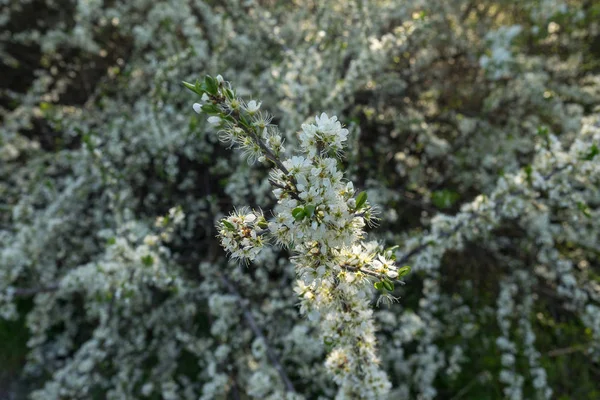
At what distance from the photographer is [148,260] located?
2949 millimetres

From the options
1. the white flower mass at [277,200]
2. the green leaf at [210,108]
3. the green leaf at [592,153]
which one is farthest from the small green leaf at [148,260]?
the green leaf at [592,153]

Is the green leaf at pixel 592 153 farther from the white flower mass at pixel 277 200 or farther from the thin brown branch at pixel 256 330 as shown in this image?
the thin brown branch at pixel 256 330

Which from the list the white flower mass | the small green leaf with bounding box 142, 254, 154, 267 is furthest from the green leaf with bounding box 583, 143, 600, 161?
the small green leaf with bounding box 142, 254, 154, 267

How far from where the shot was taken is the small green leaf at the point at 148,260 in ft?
9.66

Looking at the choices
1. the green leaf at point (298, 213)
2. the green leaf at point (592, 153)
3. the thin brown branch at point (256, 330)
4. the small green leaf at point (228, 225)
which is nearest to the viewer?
the green leaf at point (298, 213)

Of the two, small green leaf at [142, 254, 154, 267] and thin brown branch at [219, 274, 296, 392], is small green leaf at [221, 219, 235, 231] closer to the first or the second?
small green leaf at [142, 254, 154, 267]

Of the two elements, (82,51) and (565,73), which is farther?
(82,51)

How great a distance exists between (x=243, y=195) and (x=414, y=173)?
2.10m

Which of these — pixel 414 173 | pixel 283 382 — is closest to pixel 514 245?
pixel 414 173

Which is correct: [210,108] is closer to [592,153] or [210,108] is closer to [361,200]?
[361,200]

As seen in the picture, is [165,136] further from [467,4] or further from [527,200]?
[467,4]

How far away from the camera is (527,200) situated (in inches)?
114

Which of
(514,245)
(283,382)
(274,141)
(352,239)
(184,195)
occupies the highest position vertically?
(184,195)

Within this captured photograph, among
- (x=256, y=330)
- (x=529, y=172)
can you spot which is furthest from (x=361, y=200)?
(x=256, y=330)
